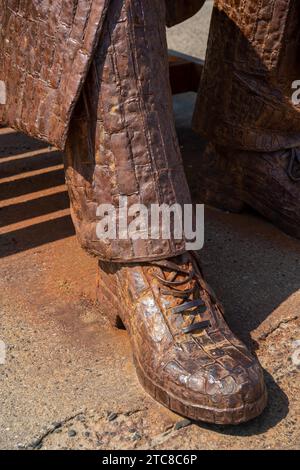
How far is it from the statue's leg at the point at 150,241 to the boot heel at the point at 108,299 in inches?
2.4

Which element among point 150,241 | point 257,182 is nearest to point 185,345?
point 150,241

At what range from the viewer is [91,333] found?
2033 millimetres

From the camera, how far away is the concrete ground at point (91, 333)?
172cm

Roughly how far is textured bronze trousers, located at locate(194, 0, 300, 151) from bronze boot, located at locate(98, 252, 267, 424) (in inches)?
25.7

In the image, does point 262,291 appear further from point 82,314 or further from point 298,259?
point 82,314

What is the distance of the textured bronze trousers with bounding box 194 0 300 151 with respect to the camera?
234 centimetres

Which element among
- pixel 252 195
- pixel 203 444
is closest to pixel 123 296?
pixel 203 444

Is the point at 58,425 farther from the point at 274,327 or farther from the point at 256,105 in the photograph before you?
the point at 256,105

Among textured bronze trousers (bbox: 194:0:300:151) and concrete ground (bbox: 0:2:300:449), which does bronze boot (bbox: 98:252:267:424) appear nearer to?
concrete ground (bbox: 0:2:300:449)

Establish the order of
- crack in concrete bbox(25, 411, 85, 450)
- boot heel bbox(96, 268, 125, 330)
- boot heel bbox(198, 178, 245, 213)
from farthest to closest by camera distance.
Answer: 1. boot heel bbox(198, 178, 245, 213)
2. boot heel bbox(96, 268, 125, 330)
3. crack in concrete bbox(25, 411, 85, 450)

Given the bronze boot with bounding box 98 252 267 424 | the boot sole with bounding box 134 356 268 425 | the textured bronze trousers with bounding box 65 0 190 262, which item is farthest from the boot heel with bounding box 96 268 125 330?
the boot sole with bounding box 134 356 268 425

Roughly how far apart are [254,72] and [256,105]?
0.30ft

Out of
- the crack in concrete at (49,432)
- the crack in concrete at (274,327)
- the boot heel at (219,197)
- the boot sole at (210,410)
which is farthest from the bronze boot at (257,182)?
the crack in concrete at (49,432)

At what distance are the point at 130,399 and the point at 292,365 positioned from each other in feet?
1.31
